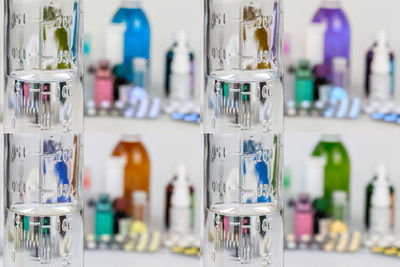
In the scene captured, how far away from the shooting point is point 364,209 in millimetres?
1931

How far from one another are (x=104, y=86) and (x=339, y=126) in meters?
0.49

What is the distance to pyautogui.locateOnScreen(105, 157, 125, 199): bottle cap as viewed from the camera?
1.85 metres

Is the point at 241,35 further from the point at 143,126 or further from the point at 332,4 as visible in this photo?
the point at 332,4

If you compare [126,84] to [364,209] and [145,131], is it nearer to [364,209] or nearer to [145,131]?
[145,131]

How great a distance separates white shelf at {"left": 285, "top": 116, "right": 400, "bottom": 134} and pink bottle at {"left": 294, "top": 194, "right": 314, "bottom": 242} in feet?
0.74

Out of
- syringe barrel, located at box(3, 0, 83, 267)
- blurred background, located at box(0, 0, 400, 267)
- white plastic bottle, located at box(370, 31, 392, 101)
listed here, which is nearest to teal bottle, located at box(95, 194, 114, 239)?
blurred background, located at box(0, 0, 400, 267)

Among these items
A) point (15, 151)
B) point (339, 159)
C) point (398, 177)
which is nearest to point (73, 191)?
point (15, 151)

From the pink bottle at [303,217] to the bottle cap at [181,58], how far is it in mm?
386

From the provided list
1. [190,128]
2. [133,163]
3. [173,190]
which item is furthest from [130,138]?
[190,128]

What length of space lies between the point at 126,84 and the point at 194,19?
0.32 m

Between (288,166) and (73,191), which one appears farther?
(288,166)

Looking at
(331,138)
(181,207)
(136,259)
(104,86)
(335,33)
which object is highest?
(335,33)

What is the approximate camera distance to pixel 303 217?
1.80 m

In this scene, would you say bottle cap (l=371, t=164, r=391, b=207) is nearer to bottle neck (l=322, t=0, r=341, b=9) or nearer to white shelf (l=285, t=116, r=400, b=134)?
white shelf (l=285, t=116, r=400, b=134)
